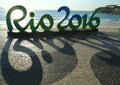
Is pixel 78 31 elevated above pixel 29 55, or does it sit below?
below

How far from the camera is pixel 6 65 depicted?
8195 millimetres

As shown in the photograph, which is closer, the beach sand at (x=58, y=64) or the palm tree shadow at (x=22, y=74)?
the palm tree shadow at (x=22, y=74)

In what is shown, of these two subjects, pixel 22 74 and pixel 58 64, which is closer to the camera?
pixel 22 74

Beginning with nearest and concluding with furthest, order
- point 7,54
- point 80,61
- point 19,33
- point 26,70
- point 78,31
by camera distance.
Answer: point 26,70 < point 80,61 < point 7,54 < point 19,33 < point 78,31

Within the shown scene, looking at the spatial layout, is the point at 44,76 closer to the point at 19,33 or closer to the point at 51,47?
the point at 51,47

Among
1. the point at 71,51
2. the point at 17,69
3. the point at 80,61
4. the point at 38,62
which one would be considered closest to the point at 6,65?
the point at 17,69

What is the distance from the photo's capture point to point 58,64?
8562mm

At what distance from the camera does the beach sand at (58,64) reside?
274 inches

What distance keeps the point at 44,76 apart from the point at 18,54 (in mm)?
2861

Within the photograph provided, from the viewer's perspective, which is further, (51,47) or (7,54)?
(51,47)

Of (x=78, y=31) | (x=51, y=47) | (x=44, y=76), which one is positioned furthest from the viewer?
(x=78, y=31)

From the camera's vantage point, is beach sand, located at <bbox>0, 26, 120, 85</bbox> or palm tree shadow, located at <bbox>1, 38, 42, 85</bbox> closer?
palm tree shadow, located at <bbox>1, 38, 42, 85</bbox>

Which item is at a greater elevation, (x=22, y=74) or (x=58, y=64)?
(x=22, y=74)

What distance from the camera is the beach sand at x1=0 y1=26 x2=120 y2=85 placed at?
6.96 metres
